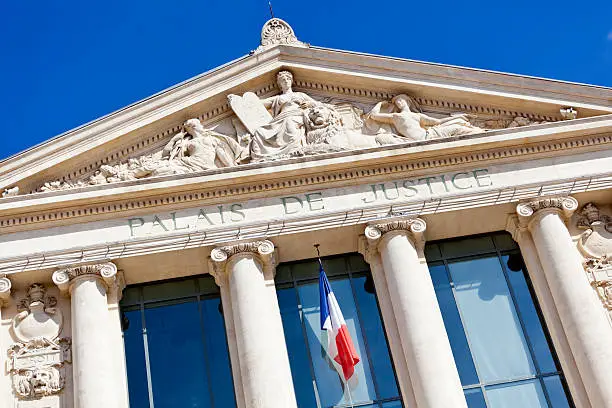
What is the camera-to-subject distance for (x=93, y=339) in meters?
18.9

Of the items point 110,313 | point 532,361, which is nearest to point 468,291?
point 532,361

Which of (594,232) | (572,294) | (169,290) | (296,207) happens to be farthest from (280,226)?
(594,232)

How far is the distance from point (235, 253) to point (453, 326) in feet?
13.4

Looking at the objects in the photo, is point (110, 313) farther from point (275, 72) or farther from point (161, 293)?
point (275, 72)

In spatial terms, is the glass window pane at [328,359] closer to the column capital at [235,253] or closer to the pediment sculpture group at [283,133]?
the column capital at [235,253]

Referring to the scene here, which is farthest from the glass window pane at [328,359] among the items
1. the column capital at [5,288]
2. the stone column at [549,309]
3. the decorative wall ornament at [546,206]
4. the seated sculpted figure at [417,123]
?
the column capital at [5,288]

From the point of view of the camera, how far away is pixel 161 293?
67.8 ft

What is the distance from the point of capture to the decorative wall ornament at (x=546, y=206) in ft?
66.8

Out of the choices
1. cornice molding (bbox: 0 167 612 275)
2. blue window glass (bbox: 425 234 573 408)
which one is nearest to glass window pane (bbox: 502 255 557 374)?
blue window glass (bbox: 425 234 573 408)

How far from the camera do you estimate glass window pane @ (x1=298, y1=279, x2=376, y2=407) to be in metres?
19.4

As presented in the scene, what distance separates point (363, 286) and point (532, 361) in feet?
10.8

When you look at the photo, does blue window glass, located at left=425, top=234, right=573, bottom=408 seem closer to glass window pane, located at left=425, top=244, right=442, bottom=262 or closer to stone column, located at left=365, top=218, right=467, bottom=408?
glass window pane, located at left=425, top=244, right=442, bottom=262

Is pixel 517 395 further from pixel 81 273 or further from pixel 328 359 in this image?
pixel 81 273

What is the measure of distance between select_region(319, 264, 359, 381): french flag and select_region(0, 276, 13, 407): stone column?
535 centimetres
